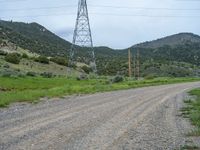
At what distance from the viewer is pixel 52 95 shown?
32750mm

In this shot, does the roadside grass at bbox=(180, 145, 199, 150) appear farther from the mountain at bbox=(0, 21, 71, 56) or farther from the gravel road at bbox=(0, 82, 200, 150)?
the mountain at bbox=(0, 21, 71, 56)

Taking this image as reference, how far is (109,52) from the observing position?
612 ft

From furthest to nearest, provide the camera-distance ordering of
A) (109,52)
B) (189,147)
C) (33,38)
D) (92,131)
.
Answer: (109,52)
(33,38)
(92,131)
(189,147)

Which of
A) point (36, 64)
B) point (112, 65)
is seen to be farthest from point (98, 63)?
point (36, 64)

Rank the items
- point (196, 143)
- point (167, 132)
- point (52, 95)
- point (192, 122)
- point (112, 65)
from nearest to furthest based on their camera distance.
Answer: point (196, 143) < point (167, 132) < point (192, 122) < point (52, 95) < point (112, 65)

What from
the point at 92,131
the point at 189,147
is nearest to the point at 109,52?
the point at 92,131

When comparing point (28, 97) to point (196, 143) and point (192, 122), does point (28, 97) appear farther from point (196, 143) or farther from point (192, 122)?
point (196, 143)

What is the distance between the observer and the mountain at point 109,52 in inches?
5117

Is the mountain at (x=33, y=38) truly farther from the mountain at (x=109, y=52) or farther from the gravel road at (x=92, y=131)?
the gravel road at (x=92, y=131)

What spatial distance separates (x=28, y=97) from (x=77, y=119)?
38.9 feet

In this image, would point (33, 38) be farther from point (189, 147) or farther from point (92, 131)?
point (189, 147)

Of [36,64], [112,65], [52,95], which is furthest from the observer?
[112,65]

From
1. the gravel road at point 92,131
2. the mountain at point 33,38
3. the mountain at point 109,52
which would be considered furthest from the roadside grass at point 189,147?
the mountain at point 33,38

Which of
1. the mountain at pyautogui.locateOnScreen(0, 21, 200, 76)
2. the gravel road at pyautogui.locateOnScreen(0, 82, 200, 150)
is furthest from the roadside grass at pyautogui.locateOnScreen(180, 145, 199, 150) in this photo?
the mountain at pyautogui.locateOnScreen(0, 21, 200, 76)
